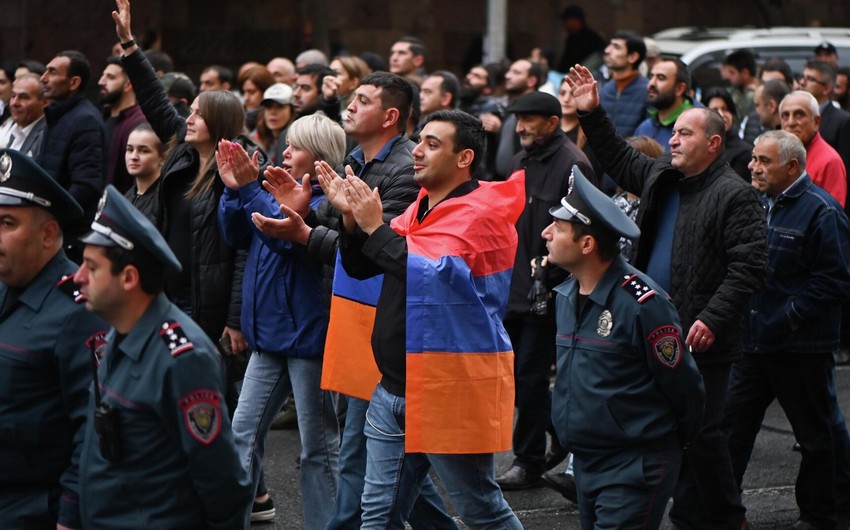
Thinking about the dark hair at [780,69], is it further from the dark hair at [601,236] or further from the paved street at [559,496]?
the dark hair at [601,236]

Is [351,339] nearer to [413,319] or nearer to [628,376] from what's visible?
[413,319]

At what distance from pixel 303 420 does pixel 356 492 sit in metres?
0.54

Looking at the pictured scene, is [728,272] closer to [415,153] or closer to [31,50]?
[415,153]

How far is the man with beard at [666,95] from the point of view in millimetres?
9039

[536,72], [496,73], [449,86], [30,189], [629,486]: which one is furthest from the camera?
[496,73]

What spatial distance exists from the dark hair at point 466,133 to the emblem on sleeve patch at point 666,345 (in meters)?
0.98

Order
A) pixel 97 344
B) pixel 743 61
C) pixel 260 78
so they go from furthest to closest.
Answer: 1. pixel 743 61
2. pixel 260 78
3. pixel 97 344

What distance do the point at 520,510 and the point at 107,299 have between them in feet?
11.9

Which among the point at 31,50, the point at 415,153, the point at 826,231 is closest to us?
the point at 415,153

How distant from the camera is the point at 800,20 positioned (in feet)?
77.4

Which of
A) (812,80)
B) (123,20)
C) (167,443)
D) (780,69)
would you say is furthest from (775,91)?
(167,443)

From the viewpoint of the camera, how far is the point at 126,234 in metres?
3.85

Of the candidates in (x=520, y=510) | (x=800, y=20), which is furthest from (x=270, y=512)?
(x=800, y=20)

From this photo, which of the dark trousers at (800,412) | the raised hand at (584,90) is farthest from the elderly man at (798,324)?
the raised hand at (584,90)
